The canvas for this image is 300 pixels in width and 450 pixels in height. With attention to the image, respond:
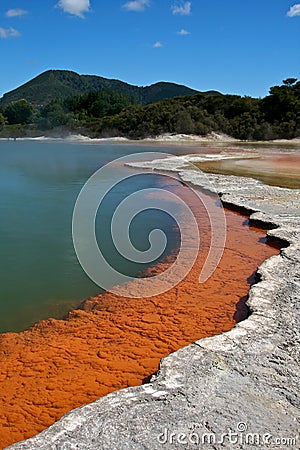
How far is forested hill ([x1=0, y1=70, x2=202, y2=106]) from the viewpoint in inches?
5113

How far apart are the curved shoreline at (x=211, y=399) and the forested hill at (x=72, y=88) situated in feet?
404

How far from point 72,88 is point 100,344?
5754 inches

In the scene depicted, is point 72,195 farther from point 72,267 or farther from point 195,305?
point 195,305

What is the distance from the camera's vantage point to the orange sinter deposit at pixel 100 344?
3264mm

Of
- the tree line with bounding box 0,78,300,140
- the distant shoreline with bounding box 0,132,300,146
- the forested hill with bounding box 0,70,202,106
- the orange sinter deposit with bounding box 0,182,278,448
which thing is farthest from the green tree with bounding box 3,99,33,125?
the orange sinter deposit with bounding box 0,182,278,448

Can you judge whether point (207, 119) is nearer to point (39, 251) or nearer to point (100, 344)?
point (39, 251)

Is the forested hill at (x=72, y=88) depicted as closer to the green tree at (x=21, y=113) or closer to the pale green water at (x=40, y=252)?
the green tree at (x=21, y=113)

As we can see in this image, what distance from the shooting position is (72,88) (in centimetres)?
14050

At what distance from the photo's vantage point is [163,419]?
2.62m

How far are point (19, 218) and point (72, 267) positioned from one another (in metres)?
3.64

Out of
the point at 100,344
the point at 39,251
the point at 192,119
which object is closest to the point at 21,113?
the point at 192,119

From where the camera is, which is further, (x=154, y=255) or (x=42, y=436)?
(x=154, y=255)

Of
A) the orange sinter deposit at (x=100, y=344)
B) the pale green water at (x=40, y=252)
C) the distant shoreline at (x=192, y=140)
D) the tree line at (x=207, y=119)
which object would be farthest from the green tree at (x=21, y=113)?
the orange sinter deposit at (x=100, y=344)

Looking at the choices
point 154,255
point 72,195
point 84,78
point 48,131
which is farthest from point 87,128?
point 84,78
